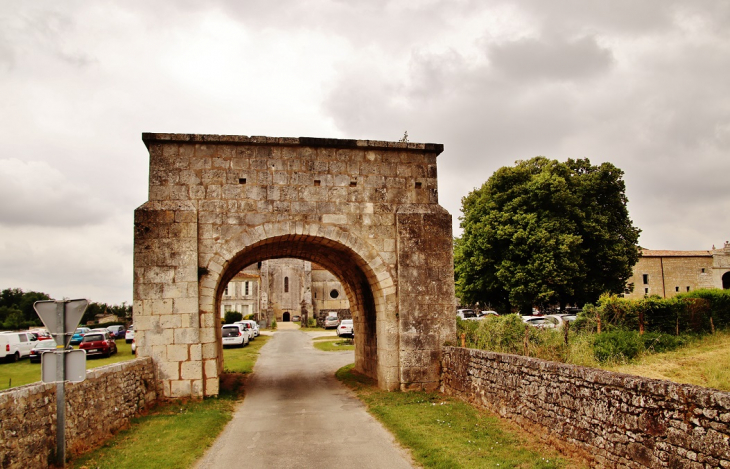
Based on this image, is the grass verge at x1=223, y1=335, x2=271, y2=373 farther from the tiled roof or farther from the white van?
the tiled roof

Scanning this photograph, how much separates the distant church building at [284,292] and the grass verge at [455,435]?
44429 mm

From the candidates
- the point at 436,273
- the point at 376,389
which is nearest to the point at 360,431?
the point at 376,389

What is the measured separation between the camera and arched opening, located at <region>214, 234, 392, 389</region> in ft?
39.5

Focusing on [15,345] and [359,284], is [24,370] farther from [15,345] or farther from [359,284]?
[359,284]

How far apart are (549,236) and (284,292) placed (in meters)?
42.1

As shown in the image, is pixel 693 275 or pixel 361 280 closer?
pixel 361 280

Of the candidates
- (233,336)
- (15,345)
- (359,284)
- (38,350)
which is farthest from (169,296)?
(15,345)

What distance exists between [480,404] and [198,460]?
479 cm

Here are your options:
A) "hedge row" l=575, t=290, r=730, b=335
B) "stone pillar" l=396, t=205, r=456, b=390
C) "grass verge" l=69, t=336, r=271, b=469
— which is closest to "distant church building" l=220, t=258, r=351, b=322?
"hedge row" l=575, t=290, r=730, b=335

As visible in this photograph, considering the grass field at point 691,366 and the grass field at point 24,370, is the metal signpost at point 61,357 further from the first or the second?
the grass field at point 24,370

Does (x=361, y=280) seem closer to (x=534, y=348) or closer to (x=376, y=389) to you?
(x=376, y=389)

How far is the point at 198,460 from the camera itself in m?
7.09

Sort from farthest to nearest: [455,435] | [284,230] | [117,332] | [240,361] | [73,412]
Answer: [117,332] → [240,361] → [284,230] → [455,435] → [73,412]

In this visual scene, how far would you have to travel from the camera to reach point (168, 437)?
8.09 meters
